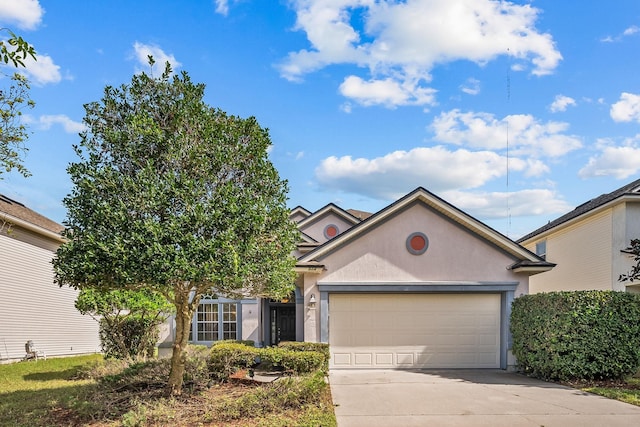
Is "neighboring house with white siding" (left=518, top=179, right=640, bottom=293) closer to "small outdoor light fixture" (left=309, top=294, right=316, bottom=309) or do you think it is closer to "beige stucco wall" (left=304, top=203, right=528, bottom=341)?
"beige stucco wall" (left=304, top=203, right=528, bottom=341)

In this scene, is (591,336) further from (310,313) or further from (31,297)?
(31,297)

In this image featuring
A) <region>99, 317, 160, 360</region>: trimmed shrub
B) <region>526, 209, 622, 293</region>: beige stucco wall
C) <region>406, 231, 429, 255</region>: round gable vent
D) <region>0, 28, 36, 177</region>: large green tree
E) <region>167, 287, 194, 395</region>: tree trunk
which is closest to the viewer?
<region>0, 28, 36, 177</region>: large green tree

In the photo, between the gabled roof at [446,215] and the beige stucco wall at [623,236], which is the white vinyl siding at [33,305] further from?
the beige stucco wall at [623,236]

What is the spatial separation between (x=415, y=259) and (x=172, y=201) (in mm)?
8294

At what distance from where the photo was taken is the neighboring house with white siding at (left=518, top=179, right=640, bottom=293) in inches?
599

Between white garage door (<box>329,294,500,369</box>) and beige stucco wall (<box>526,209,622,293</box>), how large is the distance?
5.54 m

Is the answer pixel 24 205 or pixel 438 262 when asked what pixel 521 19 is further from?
pixel 24 205

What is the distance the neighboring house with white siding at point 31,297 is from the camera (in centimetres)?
1477

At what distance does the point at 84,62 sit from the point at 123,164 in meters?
4.57

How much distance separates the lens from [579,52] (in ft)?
42.4

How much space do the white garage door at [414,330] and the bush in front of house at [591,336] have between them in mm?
2131

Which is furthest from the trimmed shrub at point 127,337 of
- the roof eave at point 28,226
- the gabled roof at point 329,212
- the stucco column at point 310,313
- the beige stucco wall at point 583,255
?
the beige stucco wall at point 583,255

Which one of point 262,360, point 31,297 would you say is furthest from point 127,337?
point 31,297

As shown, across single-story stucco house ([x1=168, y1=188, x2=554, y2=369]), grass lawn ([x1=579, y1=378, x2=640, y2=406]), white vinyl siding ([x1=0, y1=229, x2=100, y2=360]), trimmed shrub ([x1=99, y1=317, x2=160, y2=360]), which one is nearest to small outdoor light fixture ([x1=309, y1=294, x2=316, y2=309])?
single-story stucco house ([x1=168, y1=188, x2=554, y2=369])
